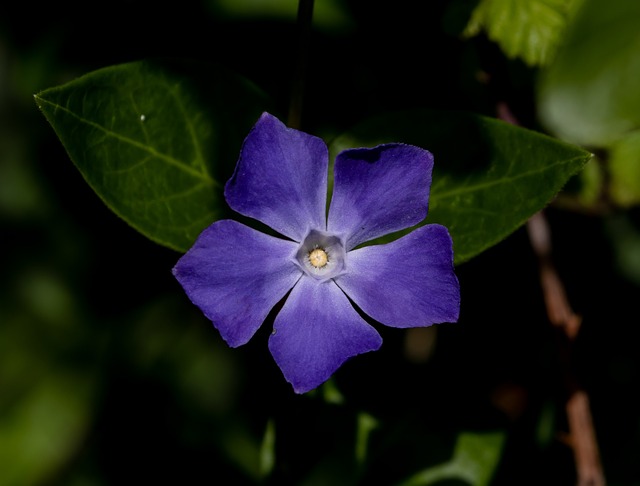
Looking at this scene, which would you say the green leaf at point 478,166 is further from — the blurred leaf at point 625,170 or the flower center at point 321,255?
the blurred leaf at point 625,170

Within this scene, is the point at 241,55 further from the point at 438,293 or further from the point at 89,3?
the point at 438,293

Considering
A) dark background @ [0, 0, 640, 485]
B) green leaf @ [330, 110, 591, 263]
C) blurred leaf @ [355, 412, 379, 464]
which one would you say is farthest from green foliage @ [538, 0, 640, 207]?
blurred leaf @ [355, 412, 379, 464]

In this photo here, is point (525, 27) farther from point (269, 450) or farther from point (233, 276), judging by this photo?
point (269, 450)

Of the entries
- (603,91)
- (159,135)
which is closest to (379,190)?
(159,135)

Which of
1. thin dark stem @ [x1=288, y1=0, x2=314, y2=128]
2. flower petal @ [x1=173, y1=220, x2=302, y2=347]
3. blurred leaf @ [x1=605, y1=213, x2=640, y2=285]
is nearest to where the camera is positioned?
flower petal @ [x1=173, y1=220, x2=302, y2=347]

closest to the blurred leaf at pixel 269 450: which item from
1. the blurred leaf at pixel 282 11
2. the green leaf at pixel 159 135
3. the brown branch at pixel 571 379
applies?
the green leaf at pixel 159 135

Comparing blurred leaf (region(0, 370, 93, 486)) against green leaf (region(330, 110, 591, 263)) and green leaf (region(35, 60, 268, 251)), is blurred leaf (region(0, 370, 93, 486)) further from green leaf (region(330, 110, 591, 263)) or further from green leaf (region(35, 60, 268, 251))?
green leaf (region(330, 110, 591, 263))
